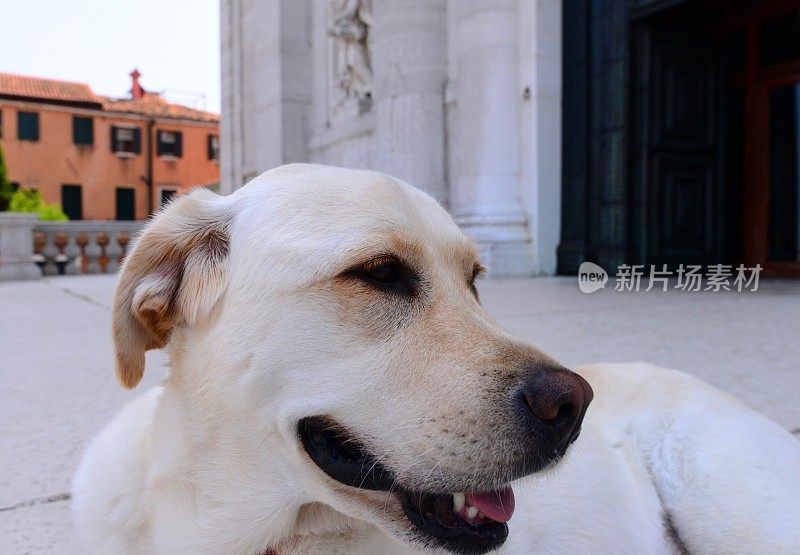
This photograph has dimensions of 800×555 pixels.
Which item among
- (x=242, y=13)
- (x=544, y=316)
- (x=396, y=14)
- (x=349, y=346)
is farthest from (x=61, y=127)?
(x=349, y=346)

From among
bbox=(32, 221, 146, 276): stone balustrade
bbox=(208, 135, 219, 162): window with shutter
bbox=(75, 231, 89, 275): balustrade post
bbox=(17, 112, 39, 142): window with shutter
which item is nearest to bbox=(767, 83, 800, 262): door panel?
bbox=(32, 221, 146, 276): stone balustrade

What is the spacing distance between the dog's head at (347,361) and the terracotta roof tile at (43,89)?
4068cm

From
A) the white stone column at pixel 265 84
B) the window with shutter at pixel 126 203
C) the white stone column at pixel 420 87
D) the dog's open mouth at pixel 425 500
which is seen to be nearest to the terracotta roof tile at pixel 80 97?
the window with shutter at pixel 126 203

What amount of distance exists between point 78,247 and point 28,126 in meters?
26.8

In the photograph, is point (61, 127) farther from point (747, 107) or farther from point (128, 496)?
point (128, 496)

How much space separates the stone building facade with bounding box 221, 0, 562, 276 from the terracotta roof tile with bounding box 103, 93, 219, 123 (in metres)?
28.9

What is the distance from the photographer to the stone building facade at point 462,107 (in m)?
8.14

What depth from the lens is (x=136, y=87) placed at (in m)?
41.4

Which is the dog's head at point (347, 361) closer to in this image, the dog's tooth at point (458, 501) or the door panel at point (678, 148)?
the dog's tooth at point (458, 501)

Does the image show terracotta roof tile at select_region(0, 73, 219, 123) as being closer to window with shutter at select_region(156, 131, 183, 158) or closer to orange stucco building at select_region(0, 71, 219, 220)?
orange stucco building at select_region(0, 71, 219, 220)

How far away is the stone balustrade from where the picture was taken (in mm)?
13883

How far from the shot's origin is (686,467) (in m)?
1.64

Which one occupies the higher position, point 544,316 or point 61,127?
point 61,127

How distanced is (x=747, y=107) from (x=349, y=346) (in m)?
9.11
